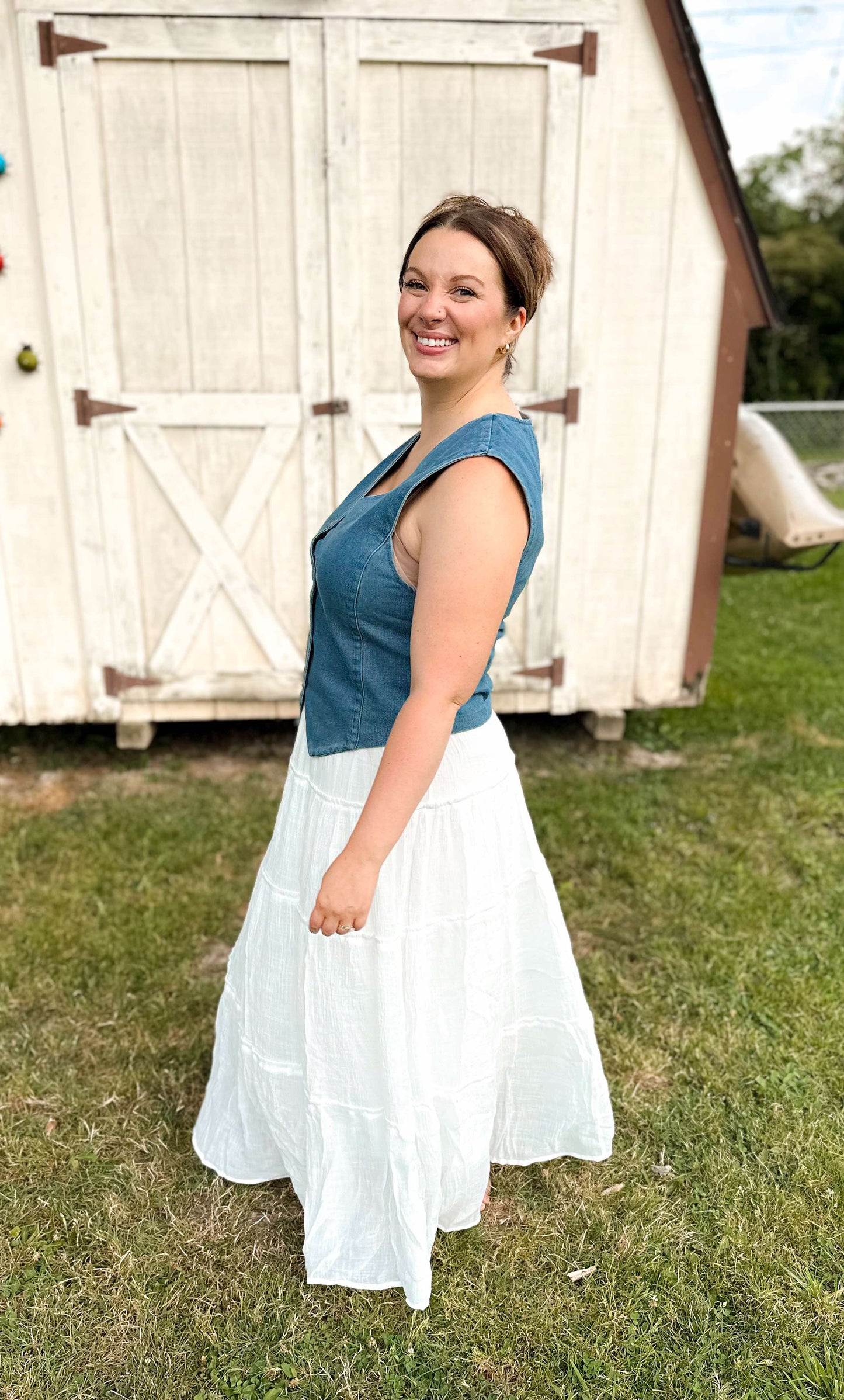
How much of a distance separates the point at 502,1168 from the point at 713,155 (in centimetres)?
356

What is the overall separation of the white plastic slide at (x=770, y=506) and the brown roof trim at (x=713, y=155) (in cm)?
47

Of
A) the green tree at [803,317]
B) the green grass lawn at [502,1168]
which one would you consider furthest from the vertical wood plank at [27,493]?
the green tree at [803,317]

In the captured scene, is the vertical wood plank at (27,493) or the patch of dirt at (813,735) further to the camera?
the patch of dirt at (813,735)

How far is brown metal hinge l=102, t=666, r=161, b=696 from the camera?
416 cm

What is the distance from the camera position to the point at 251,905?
2.02 m

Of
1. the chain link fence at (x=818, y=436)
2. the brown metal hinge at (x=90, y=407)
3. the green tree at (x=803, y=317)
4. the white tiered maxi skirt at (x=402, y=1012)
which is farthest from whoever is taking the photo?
the green tree at (x=803, y=317)

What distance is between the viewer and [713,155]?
3766 millimetres

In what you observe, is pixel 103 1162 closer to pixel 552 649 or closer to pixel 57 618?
pixel 57 618

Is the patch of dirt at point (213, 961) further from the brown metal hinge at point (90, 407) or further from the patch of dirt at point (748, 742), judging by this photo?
the patch of dirt at point (748, 742)

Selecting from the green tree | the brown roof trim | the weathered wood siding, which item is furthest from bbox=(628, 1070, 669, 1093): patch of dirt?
the green tree

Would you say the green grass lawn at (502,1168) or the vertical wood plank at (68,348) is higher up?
the vertical wood plank at (68,348)

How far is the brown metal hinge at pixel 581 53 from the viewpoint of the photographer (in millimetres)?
3562

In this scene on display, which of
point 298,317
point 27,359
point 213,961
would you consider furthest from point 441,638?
point 27,359

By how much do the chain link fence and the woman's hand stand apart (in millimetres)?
12766
